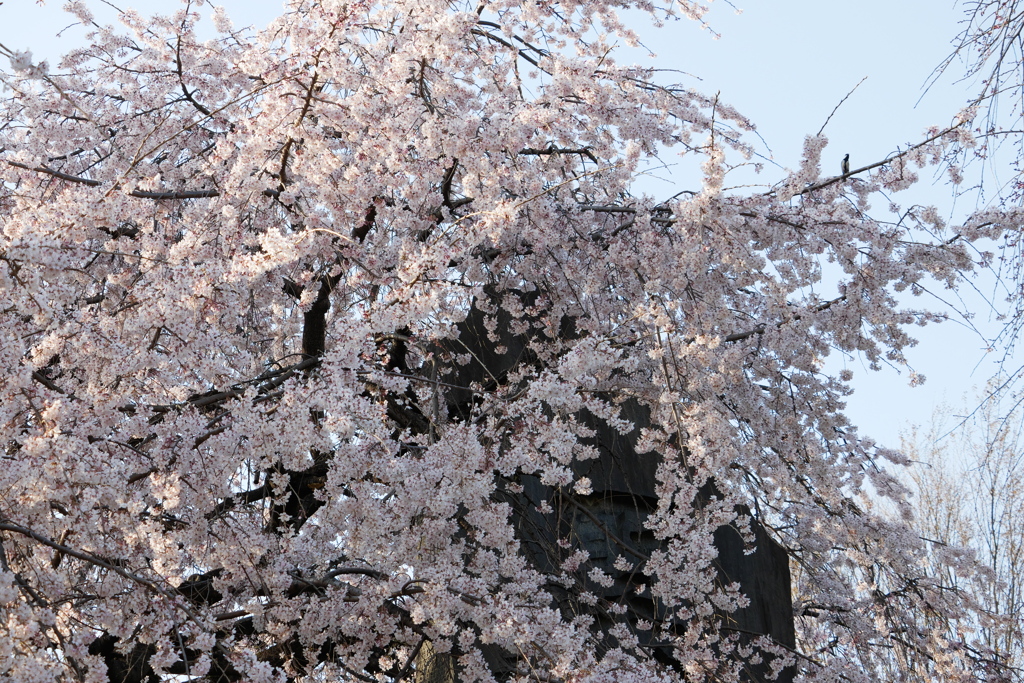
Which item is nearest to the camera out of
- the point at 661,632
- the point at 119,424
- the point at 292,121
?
the point at 119,424

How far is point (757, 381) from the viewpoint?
4.86 meters

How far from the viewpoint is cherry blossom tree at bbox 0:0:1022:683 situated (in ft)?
9.73

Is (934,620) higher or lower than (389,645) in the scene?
higher

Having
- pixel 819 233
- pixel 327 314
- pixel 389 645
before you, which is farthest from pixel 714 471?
pixel 327 314

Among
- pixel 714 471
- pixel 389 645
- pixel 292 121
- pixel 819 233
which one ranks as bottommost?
pixel 389 645

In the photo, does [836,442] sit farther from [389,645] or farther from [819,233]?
[389,645]

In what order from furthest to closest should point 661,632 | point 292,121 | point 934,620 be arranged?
point 934,620 → point 661,632 → point 292,121

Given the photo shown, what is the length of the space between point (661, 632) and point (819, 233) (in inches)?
76.8

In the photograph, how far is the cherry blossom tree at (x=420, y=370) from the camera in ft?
9.73

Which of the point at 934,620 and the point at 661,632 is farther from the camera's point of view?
the point at 934,620

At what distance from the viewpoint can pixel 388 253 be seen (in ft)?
13.5

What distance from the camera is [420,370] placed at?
5.23m

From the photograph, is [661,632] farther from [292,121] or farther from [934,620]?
[292,121]

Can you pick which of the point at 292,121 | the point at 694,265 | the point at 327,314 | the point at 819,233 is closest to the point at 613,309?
the point at 694,265
